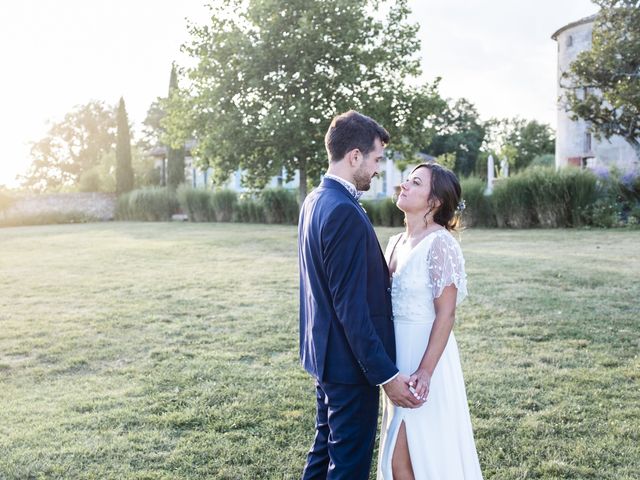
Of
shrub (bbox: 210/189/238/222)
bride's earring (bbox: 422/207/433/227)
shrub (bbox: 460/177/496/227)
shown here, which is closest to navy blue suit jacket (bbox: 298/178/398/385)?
bride's earring (bbox: 422/207/433/227)

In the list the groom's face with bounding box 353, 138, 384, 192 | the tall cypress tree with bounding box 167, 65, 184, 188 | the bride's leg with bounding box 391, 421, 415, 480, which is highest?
the tall cypress tree with bounding box 167, 65, 184, 188

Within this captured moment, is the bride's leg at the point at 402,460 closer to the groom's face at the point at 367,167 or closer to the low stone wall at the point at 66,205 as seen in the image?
the groom's face at the point at 367,167

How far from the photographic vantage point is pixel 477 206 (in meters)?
23.1

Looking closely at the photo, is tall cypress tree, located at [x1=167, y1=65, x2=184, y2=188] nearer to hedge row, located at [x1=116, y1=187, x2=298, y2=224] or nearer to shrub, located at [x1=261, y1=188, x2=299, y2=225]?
hedge row, located at [x1=116, y1=187, x2=298, y2=224]

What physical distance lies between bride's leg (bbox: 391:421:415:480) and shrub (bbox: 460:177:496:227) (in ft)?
67.9

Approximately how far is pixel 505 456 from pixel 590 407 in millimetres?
1153

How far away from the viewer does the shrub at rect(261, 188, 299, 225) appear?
2973cm

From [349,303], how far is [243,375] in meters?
3.33

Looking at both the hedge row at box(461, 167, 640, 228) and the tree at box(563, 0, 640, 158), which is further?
the hedge row at box(461, 167, 640, 228)

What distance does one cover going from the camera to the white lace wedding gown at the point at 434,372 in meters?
2.75

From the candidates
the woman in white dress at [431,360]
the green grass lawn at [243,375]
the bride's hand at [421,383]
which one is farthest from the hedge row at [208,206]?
the bride's hand at [421,383]

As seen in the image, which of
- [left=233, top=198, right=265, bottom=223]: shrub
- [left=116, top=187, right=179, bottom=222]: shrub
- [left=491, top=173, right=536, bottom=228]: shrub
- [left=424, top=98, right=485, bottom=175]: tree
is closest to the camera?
[left=491, top=173, right=536, bottom=228]: shrub

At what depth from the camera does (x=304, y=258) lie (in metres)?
2.80

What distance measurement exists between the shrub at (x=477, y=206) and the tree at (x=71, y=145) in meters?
58.8
